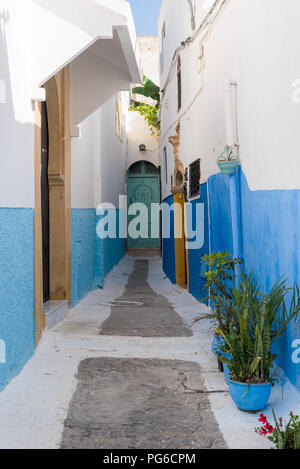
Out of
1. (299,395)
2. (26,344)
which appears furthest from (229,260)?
(26,344)

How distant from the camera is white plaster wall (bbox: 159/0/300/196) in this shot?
343 centimetres

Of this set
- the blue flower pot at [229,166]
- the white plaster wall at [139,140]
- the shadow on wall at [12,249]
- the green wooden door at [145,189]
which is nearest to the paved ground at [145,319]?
the shadow on wall at [12,249]

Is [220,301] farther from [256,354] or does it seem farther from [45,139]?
[45,139]

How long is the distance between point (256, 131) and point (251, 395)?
2419 mm

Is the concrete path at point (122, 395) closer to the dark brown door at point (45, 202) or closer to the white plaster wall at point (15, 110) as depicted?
the dark brown door at point (45, 202)

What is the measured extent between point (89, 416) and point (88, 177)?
5.96m

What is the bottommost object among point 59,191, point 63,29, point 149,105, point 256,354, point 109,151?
point 256,354

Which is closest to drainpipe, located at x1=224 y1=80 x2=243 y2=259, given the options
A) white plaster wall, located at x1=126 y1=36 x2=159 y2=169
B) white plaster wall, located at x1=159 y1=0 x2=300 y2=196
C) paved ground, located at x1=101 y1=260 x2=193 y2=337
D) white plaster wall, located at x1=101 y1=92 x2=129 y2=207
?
white plaster wall, located at x1=159 y1=0 x2=300 y2=196

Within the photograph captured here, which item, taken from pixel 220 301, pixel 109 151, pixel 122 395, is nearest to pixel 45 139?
pixel 220 301

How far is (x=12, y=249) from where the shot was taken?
3.84 metres

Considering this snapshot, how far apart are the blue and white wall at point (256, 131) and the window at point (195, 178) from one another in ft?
0.98

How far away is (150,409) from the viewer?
3365mm

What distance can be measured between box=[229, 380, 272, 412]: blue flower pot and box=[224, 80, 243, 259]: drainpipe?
6.38ft
